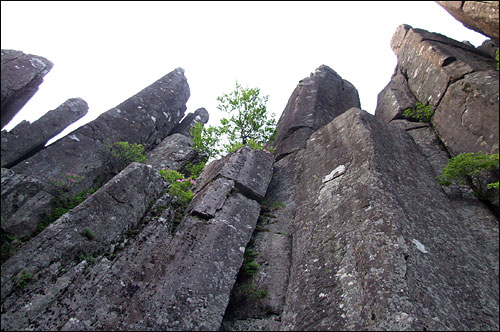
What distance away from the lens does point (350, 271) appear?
229 inches

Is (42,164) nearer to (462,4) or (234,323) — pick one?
(234,323)

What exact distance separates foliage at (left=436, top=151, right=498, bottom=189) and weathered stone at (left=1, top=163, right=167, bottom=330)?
819cm

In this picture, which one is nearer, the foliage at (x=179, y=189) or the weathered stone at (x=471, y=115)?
the weathered stone at (x=471, y=115)

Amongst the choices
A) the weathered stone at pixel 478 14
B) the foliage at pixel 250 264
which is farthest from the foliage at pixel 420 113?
the foliage at pixel 250 264

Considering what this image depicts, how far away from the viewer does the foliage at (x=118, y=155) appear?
11383 mm

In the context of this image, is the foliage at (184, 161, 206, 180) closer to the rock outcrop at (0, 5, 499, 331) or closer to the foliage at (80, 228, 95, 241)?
the rock outcrop at (0, 5, 499, 331)

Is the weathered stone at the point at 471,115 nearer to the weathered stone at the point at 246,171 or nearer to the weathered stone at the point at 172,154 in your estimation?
the weathered stone at the point at 246,171

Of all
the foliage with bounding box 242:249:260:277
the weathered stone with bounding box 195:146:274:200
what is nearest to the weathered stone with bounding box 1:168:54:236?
the weathered stone with bounding box 195:146:274:200

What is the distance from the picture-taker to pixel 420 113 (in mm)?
13227

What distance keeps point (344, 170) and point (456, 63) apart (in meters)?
7.41

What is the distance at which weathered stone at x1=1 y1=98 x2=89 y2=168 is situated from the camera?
379 inches

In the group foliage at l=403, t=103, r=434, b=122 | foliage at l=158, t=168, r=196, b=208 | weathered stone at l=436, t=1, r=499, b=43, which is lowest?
foliage at l=158, t=168, r=196, b=208

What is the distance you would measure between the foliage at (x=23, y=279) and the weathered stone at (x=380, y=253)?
4765 mm

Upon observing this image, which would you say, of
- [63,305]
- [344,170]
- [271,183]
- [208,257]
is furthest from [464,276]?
[63,305]
